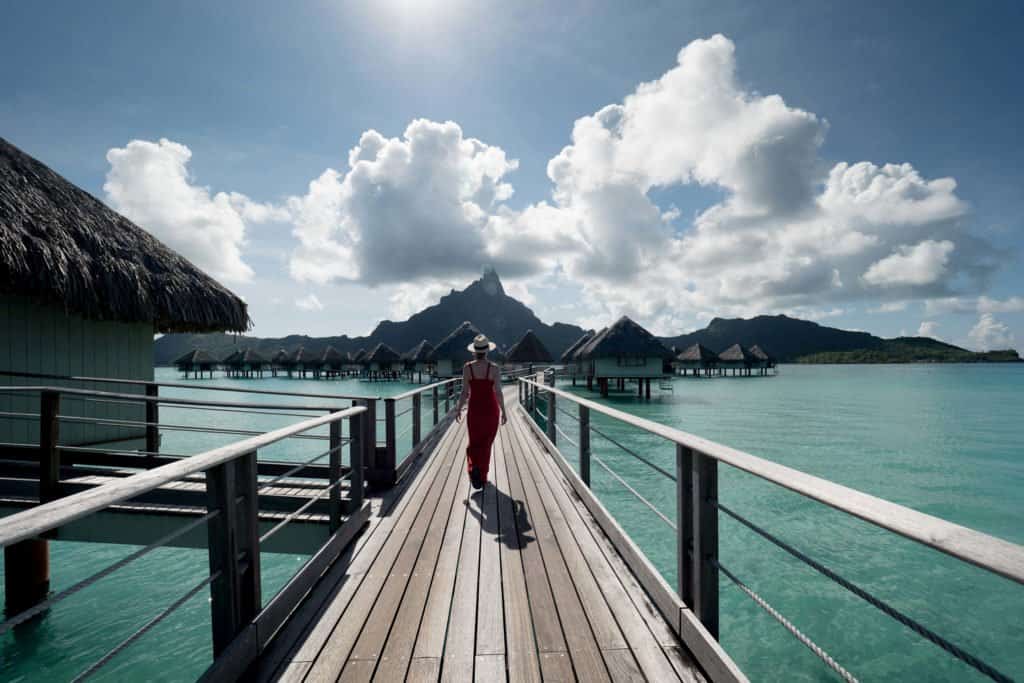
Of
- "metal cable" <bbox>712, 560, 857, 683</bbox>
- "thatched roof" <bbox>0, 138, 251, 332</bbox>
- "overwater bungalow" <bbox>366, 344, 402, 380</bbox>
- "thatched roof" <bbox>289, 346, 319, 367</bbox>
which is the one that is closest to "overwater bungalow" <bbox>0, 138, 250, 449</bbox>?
"thatched roof" <bbox>0, 138, 251, 332</bbox>

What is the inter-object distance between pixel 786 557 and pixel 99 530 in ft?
26.8

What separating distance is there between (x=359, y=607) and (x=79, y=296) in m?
6.24

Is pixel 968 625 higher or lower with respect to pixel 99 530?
lower

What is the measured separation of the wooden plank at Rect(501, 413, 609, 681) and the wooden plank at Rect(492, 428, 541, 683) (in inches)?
5.3

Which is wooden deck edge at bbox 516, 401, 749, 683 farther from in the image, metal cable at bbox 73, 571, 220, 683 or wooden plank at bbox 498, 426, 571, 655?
metal cable at bbox 73, 571, 220, 683

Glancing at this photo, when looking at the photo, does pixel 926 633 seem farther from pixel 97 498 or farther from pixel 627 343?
pixel 627 343

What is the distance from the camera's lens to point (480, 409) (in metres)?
4.39

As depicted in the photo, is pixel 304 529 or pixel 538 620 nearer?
pixel 538 620

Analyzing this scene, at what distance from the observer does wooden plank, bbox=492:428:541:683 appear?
201cm

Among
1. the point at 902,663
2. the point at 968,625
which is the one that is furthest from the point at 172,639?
the point at 968,625

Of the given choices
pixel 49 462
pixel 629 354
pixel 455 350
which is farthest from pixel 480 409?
pixel 455 350

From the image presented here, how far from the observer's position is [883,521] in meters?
1.13

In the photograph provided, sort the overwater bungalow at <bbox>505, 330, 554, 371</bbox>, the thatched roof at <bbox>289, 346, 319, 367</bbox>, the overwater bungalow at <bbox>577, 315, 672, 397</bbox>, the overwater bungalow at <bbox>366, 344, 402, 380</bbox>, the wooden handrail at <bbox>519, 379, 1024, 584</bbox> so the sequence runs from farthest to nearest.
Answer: the thatched roof at <bbox>289, 346, 319, 367</bbox> < the overwater bungalow at <bbox>366, 344, 402, 380</bbox> < the overwater bungalow at <bbox>505, 330, 554, 371</bbox> < the overwater bungalow at <bbox>577, 315, 672, 397</bbox> < the wooden handrail at <bbox>519, 379, 1024, 584</bbox>

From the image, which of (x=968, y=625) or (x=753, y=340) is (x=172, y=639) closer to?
(x=968, y=625)
